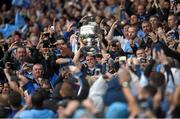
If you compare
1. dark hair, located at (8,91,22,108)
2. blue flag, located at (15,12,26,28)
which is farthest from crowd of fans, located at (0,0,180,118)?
blue flag, located at (15,12,26,28)

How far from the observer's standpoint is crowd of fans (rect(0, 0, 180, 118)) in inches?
420

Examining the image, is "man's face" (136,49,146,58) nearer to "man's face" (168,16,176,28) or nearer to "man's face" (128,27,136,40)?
"man's face" (128,27,136,40)

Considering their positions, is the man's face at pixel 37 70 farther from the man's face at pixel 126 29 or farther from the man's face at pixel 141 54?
the man's face at pixel 126 29

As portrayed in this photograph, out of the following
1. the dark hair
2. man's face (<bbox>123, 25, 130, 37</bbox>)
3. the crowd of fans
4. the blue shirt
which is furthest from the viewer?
man's face (<bbox>123, 25, 130, 37</bbox>)

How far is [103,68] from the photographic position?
1413 centimetres

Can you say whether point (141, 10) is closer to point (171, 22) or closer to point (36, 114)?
point (171, 22)

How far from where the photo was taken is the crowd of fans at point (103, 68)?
35.0ft

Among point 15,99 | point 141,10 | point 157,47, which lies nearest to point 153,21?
point 141,10

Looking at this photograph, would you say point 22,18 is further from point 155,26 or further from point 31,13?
point 155,26

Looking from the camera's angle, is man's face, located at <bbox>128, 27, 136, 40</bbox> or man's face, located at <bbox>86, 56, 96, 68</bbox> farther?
man's face, located at <bbox>128, 27, 136, 40</bbox>

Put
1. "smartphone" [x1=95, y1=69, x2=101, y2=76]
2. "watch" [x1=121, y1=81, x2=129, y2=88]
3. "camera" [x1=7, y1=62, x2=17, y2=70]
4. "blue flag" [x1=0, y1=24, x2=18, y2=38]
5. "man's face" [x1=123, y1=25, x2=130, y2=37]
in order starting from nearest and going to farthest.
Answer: "watch" [x1=121, y1=81, x2=129, y2=88], "smartphone" [x1=95, y1=69, x2=101, y2=76], "camera" [x1=7, y1=62, x2=17, y2=70], "man's face" [x1=123, y1=25, x2=130, y2=37], "blue flag" [x1=0, y1=24, x2=18, y2=38]

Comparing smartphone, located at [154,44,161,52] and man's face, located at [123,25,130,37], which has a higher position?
man's face, located at [123,25,130,37]

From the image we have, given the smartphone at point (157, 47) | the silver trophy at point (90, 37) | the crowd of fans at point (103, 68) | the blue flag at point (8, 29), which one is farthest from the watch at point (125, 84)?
the blue flag at point (8, 29)

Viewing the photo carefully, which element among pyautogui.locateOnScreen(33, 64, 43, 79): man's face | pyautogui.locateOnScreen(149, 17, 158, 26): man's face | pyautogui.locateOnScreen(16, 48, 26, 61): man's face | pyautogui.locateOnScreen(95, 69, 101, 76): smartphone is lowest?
pyautogui.locateOnScreen(95, 69, 101, 76): smartphone
